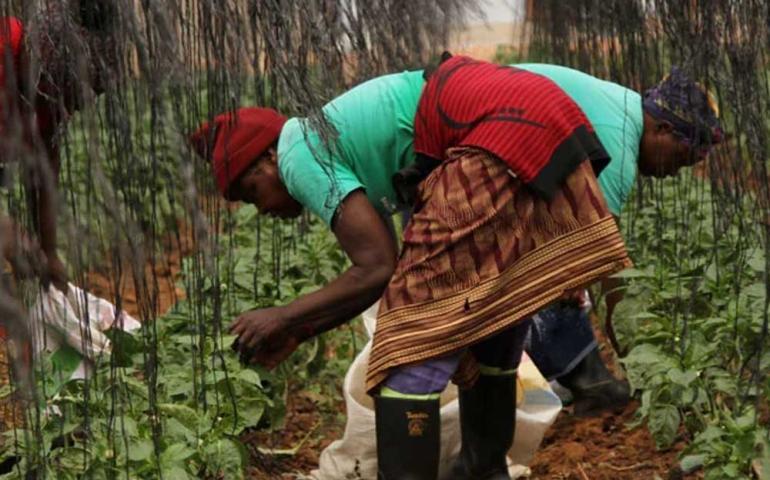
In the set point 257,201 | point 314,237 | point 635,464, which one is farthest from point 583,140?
point 314,237

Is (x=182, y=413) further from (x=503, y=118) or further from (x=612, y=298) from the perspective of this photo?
A: (x=612, y=298)

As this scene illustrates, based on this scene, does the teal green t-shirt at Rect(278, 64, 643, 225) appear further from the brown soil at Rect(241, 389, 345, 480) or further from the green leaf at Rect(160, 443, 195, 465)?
the brown soil at Rect(241, 389, 345, 480)

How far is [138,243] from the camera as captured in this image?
2107mm

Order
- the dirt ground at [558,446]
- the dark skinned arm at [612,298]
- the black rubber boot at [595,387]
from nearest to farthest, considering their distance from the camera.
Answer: the dirt ground at [558,446]
the dark skinned arm at [612,298]
the black rubber boot at [595,387]

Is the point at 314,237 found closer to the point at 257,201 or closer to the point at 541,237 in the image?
the point at 257,201

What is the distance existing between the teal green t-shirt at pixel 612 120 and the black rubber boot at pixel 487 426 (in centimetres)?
50

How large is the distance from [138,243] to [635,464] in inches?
77.4

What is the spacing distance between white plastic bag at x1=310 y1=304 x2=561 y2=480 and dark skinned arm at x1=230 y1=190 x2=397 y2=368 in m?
0.23

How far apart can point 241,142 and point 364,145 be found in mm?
273

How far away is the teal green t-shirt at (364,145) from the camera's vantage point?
3.06 metres

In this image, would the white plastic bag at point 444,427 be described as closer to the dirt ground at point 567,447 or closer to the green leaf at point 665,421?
the dirt ground at point 567,447

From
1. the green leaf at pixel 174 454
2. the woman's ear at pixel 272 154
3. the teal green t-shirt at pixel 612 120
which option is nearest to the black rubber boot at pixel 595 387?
the teal green t-shirt at pixel 612 120

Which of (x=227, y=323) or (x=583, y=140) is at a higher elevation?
(x=583, y=140)

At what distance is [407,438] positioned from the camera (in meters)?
3.06
